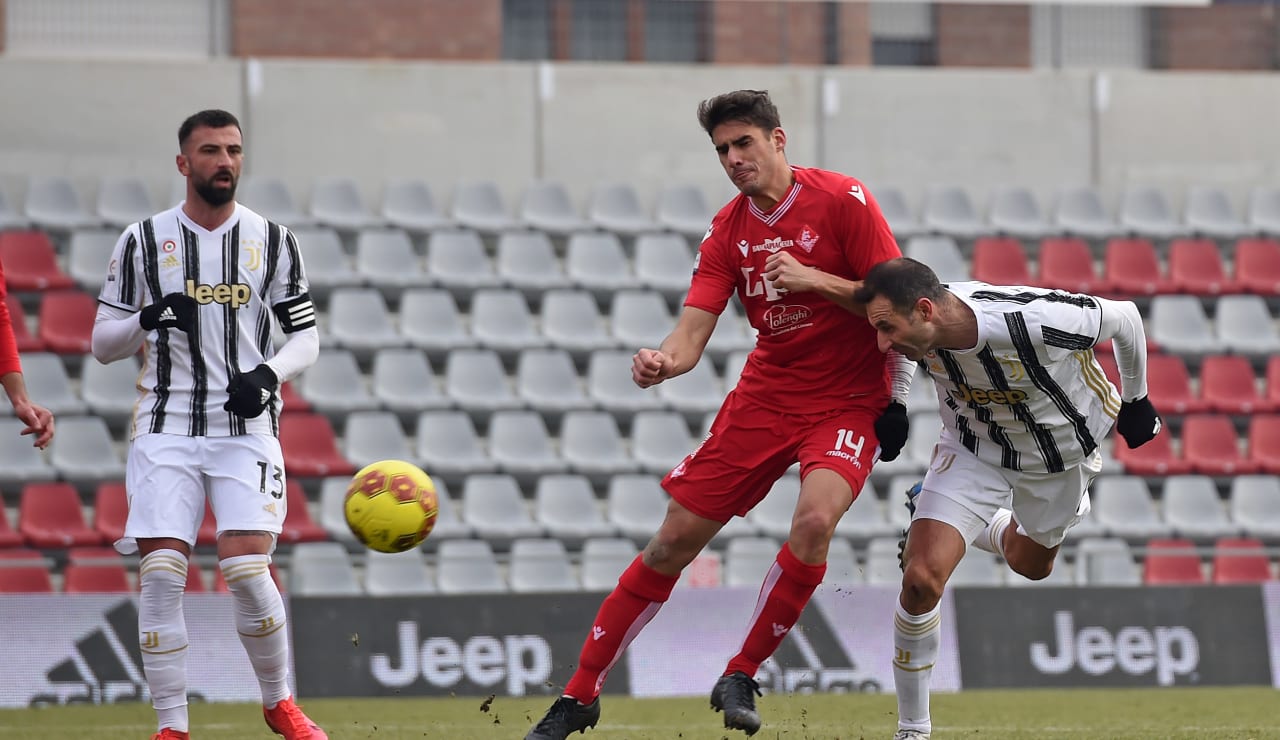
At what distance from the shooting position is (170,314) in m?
6.21

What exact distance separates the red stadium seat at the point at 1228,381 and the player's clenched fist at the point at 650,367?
1015 cm

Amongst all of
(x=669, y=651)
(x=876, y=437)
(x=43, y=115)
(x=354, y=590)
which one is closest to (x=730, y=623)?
(x=669, y=651)

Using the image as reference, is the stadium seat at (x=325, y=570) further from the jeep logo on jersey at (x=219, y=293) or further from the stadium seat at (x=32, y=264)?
the jeep logo on jersey at (x=219, y=293)

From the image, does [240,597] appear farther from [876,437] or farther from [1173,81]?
[1173,81]

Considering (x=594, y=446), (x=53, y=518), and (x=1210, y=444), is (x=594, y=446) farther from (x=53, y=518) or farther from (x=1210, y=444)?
(x=1210, y=444)

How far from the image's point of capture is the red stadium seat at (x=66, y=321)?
13523mm

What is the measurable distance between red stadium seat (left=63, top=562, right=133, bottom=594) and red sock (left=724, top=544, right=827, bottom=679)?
6516mm

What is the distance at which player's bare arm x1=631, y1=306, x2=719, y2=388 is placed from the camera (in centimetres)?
596

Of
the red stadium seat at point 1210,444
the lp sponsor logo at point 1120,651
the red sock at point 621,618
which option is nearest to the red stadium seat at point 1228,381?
the red stadium seat at point 1210,444

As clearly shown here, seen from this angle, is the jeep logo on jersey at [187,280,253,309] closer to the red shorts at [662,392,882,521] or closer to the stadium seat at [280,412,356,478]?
the red shorts at [662,392,882,521]

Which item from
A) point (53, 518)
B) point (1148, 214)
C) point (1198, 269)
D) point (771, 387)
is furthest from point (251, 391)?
point (1148, 214)

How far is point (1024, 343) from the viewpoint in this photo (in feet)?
19.7

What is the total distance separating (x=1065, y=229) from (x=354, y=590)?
8.12 metres

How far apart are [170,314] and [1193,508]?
10.1 meters
